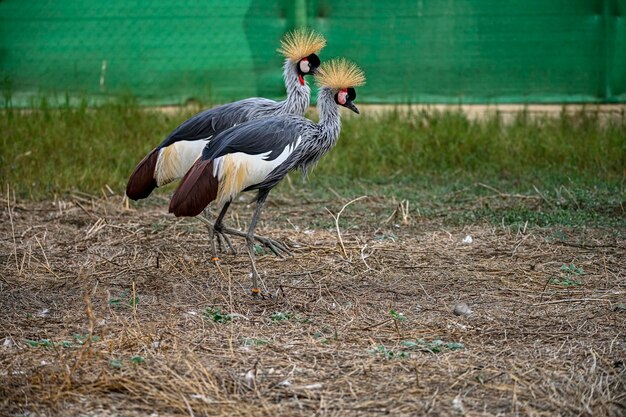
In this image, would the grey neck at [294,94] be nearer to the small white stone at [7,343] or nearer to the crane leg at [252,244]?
the crane leg at [252,244]

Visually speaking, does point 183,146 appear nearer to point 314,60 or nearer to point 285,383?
point 314,60

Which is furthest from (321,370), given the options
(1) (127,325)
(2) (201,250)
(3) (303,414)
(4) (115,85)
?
(4) (115,85)

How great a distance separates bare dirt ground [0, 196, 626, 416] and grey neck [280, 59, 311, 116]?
2.58 feet

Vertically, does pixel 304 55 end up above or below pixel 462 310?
above

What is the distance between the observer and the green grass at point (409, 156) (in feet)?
24.7

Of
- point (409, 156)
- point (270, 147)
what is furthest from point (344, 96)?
point (409, 156)

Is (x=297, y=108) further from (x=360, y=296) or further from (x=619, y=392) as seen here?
(x=619, y=392)

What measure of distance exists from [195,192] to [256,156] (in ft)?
1.30

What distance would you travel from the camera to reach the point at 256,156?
533 centimetres

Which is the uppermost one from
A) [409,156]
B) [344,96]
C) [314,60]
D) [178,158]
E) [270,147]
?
[314,60]

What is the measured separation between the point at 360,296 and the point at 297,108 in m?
1.85

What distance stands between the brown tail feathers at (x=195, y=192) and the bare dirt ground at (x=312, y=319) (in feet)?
1.40

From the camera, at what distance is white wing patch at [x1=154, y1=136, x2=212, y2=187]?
615 cm

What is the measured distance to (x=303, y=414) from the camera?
356cm
